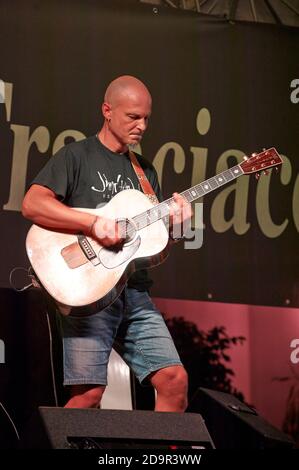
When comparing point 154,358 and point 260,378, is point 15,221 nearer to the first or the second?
point 154,358

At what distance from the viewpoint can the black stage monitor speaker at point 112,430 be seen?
295 cm

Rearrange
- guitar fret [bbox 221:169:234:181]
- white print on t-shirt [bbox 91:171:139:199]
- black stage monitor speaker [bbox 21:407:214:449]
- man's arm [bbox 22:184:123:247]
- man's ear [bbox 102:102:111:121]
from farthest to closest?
guitar fret [bbox 221:169:234:181] < man's ear [bbox 102:102:111:121] < white print on t-shirt [bbox 91:171:139:199] < man's arm [bbox 22:184:123:247] < black stage monitor speaker [bbox 21:407:214:449]

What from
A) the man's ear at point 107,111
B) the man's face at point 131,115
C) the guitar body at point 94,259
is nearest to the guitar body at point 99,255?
the guitar body at point 94,259

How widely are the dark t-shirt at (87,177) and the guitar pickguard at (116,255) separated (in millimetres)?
130

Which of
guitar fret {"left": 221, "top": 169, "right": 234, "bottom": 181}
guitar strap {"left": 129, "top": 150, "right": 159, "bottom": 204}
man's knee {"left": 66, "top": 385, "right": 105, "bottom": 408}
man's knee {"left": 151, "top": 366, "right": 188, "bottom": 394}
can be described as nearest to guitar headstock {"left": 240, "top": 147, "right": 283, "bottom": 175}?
guitar fret {"left": 221, "top": 169, "right": 234, "bottom": 181}

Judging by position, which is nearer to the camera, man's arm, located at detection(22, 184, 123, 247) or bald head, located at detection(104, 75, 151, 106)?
man's arm, located at detection(22, 184, 123, 247)

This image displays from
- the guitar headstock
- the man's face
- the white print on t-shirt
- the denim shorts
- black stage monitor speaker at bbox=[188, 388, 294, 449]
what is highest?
the man's face

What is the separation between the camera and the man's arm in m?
3.69

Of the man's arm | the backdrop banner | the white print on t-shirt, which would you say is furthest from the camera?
the backdrop banner

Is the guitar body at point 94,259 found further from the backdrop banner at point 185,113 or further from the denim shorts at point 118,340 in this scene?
the backdrop banner at point 185,113

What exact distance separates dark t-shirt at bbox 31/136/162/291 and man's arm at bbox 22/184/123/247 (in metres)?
0.06

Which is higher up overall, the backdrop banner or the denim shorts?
the backdrop banner

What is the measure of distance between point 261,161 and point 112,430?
1686 millimetres

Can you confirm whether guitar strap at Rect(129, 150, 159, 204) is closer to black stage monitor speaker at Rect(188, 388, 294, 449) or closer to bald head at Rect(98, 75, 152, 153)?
bald head at Rect(98, 75, 152, 153)
